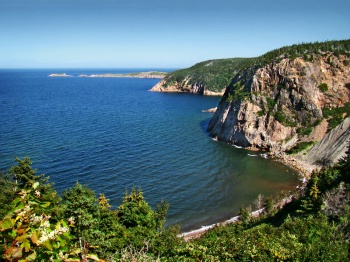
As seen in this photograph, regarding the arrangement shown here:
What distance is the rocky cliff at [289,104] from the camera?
63312mm

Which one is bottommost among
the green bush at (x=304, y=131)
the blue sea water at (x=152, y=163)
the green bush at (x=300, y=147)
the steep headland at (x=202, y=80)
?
the blue sea water at (x=152, y=163)

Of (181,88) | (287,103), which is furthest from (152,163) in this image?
(181,88)

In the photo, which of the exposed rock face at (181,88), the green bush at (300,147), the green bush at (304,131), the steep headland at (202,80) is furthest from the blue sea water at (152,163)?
the exposed rock face at (181,88)

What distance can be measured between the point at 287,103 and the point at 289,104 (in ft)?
1.55

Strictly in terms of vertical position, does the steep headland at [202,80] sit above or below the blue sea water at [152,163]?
above

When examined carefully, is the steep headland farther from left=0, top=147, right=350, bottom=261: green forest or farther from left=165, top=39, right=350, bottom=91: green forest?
left=0, top=147, right=350, bottom=261: green forest

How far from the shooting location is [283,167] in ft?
183

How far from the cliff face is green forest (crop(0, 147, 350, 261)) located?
30750 mm

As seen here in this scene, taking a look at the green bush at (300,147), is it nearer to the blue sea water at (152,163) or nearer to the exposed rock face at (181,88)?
the blue sea water at (152,163)

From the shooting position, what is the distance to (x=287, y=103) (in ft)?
219

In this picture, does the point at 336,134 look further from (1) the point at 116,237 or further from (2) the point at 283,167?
(1) the point at 116,237

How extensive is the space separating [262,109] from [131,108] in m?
55.6

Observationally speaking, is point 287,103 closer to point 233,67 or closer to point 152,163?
point 152,163

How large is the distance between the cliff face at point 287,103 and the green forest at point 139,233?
30.8 m
